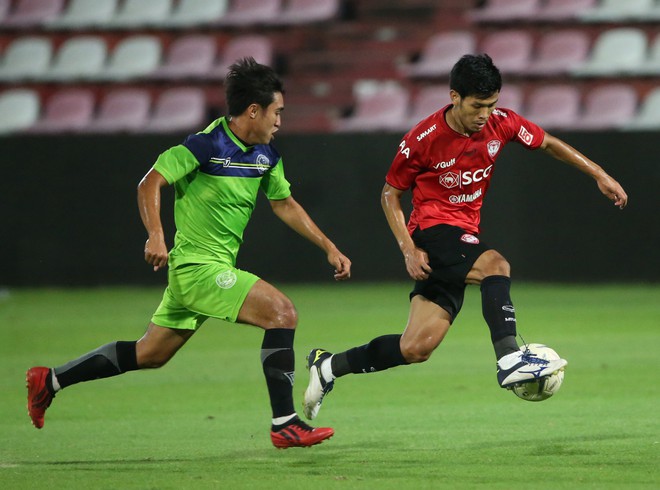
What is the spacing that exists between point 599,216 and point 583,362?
6241 millimetres

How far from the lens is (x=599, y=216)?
16.0 meters

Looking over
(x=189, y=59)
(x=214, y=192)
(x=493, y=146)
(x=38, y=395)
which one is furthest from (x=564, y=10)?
(x=38, y=395)

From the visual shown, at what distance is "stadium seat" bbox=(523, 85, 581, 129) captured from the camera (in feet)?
55.7

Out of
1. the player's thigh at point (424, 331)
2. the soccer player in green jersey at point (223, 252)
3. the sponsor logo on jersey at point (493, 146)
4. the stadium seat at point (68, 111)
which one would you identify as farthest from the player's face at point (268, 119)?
the stadium seat at point (68, 111)

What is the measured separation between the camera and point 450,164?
273 inches

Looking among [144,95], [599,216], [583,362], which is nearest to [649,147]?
[599,216]

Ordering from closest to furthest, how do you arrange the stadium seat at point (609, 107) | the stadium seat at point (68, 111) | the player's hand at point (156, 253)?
the player's hand at point (156, 253) → the stadium seat at point (609, 107) → the stadium seat at point (68, 111)

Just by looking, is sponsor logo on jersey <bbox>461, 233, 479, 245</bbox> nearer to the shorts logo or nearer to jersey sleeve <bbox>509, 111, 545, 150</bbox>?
jersey sleeve <bbox>509, 111, 545, 150</bbox>

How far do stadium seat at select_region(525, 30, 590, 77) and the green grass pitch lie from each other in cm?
487

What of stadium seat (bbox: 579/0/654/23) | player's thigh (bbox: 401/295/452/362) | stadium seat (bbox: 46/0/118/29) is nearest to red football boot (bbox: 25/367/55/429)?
player's thigh (bbox: 401/295/452/362)

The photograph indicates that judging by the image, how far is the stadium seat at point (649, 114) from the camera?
16609 mm

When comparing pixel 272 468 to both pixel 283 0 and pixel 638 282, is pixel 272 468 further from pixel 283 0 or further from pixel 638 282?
pixel 283 0

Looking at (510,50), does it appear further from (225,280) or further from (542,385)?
(542,385)

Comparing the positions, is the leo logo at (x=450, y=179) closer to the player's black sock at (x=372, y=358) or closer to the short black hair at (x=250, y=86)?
the player's black sock at (x=372, y=358)
